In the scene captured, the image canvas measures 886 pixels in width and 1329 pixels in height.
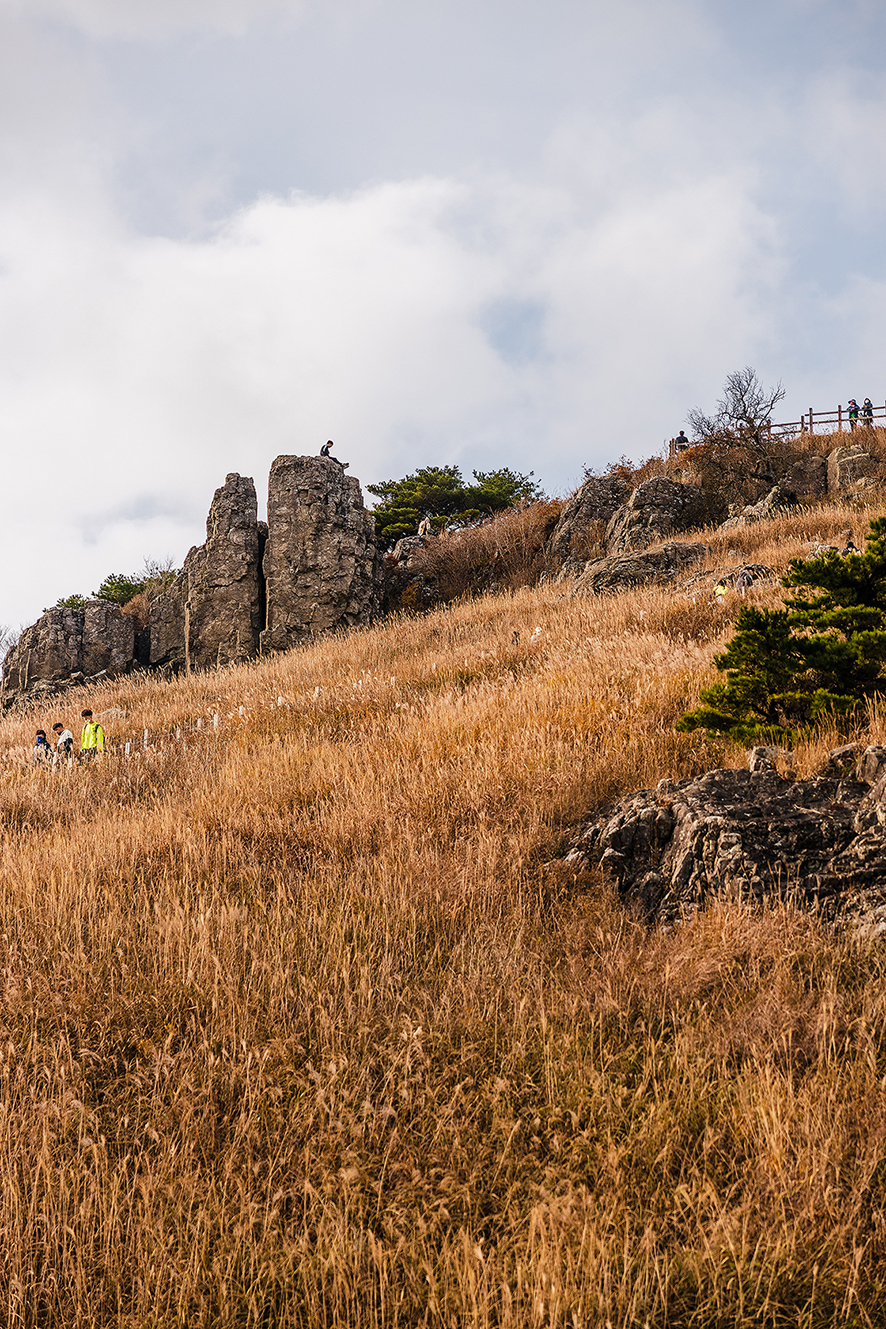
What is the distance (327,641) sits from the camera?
20875mm

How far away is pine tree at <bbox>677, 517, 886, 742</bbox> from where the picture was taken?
5.67m

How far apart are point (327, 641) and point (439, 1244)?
751 inches

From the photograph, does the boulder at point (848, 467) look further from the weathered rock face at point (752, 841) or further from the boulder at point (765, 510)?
the weathered rock face at point (752, 841)

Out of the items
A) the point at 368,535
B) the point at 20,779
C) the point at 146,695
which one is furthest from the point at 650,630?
the point at 368,535

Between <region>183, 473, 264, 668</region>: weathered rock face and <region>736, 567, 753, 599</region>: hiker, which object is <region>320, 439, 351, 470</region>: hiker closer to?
<region>183, 473, 264, 668</region>: weathered rock face

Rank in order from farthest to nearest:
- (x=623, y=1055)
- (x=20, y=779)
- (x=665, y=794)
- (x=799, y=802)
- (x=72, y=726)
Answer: (x=72, y=726)
(x=20, y=779)
(x=665, y=794)
(x=799, y=802)
(x=623, y=1055)

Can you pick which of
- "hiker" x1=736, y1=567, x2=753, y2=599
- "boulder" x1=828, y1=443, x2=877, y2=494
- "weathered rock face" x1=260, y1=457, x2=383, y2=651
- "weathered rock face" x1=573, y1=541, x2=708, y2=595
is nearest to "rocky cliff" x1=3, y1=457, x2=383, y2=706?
"weathered rock face" x1=260, y1=457, x2=383, y2=651

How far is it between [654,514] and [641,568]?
217 inches

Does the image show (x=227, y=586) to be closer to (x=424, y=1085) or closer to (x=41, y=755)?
(x=41, y=755)

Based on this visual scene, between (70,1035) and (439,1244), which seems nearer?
(439,1244)

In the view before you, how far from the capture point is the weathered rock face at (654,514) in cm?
2217

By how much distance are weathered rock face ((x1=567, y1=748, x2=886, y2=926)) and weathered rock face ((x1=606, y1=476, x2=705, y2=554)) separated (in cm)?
1775

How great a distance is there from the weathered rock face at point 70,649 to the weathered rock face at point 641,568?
1868cm

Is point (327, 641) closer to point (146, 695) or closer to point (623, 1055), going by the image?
point (146, 695)
